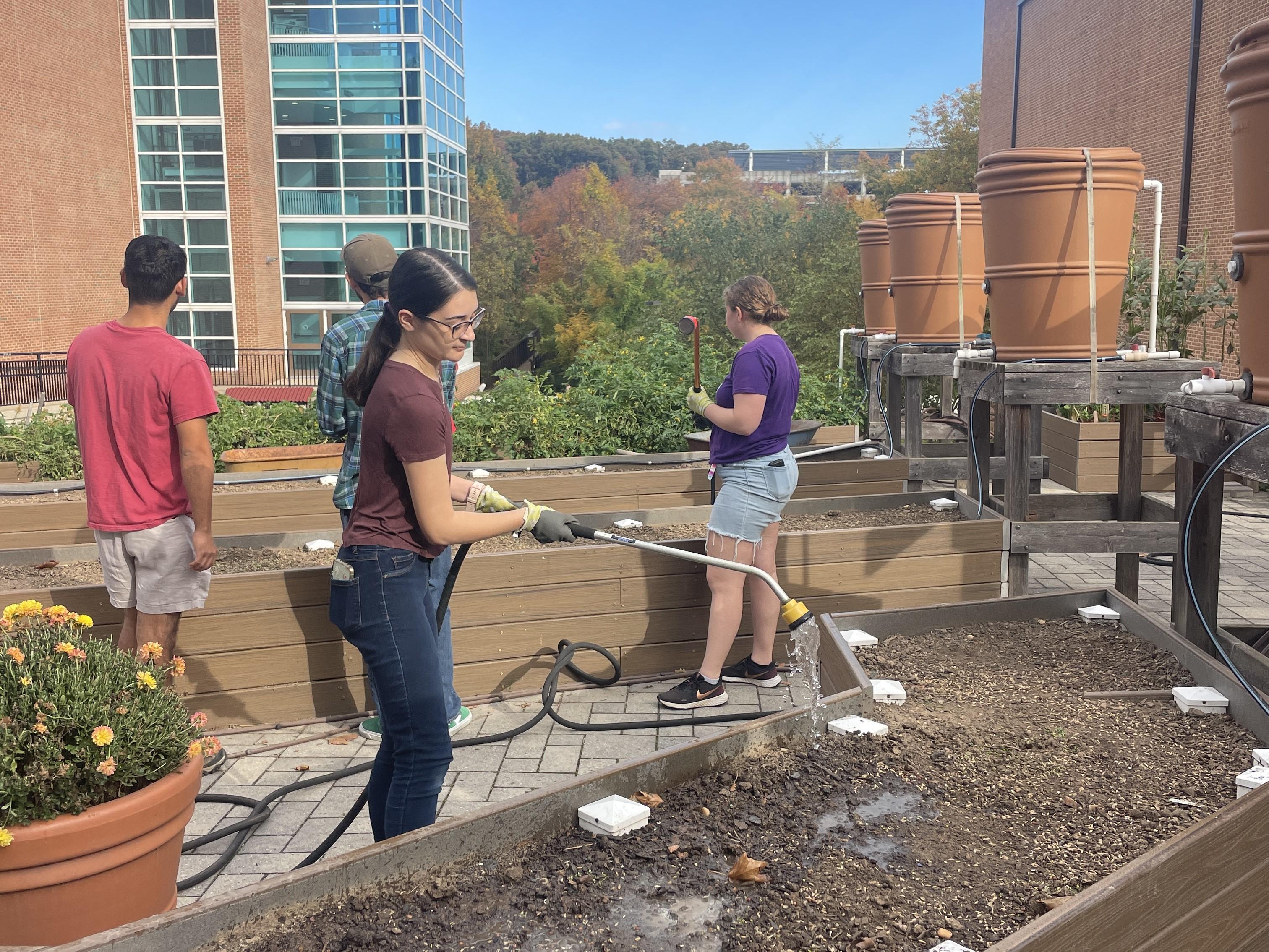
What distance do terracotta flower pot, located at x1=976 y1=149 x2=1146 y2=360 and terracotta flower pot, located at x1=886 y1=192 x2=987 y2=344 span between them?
2112 millimetres

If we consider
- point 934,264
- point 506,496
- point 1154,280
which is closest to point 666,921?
point 1154,280

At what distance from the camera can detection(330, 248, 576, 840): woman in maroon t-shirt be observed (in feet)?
7.79

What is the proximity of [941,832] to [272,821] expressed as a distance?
81.1 inches

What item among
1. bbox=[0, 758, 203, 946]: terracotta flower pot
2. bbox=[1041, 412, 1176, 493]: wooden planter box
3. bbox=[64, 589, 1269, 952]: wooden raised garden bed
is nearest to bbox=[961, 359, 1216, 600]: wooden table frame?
bbox=[64, 589, 1269, 952]: wooden raised garden bed

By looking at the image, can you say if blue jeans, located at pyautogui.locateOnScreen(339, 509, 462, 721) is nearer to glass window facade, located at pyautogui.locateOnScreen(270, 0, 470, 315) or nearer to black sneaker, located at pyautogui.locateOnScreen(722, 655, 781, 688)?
black sneaker, located at pyautogui.locateOnScreen(722, 655, 781, 688)

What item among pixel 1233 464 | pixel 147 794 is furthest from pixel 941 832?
pixel 147 794

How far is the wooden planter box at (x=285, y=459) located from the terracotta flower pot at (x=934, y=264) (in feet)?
12.6

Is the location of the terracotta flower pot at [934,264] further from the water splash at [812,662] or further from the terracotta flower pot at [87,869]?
the terracotta flower pot at [87,869]

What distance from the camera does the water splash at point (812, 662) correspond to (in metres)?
2.94

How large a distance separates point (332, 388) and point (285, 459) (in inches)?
140

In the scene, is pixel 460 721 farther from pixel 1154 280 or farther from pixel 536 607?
pixel 1154 280

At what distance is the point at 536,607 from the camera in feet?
14.3

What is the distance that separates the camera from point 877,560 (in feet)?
15.8

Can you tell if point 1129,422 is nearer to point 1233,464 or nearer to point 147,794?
point 1233,464
